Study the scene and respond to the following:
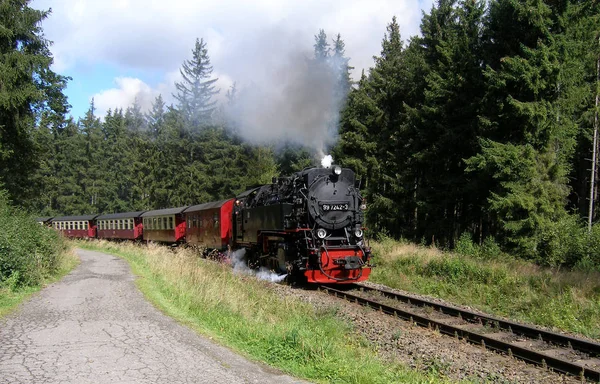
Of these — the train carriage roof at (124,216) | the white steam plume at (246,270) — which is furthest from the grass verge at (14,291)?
the train carriage roof at (124,216)

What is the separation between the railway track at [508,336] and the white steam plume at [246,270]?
3678mm

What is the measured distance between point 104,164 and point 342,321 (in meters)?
65.8

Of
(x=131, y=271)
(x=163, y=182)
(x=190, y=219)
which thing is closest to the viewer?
(x=131, y=271)

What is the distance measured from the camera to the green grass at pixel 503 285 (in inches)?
382

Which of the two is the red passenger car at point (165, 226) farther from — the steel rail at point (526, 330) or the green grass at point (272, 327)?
the steel rail at point (526, 330)

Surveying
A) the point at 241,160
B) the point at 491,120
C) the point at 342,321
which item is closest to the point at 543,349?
the point at 342,321

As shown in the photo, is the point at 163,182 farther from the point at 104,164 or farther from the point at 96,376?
the point at 96,376

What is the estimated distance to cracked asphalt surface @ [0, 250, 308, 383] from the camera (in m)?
4.99

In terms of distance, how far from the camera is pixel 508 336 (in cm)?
825

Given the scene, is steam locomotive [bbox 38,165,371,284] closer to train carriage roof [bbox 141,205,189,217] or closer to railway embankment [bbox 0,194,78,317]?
railway embankment [bbox 0,194,78,317]

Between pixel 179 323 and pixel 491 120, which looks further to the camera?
pixel 491 120

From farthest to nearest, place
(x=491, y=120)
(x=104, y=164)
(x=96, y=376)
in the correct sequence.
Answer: (x=104, y=164)
(x=491, y=120)
(x=96, y=376)

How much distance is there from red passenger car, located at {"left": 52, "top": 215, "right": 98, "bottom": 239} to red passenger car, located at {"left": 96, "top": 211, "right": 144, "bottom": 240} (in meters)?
1.48

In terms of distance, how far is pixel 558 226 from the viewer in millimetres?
15914
